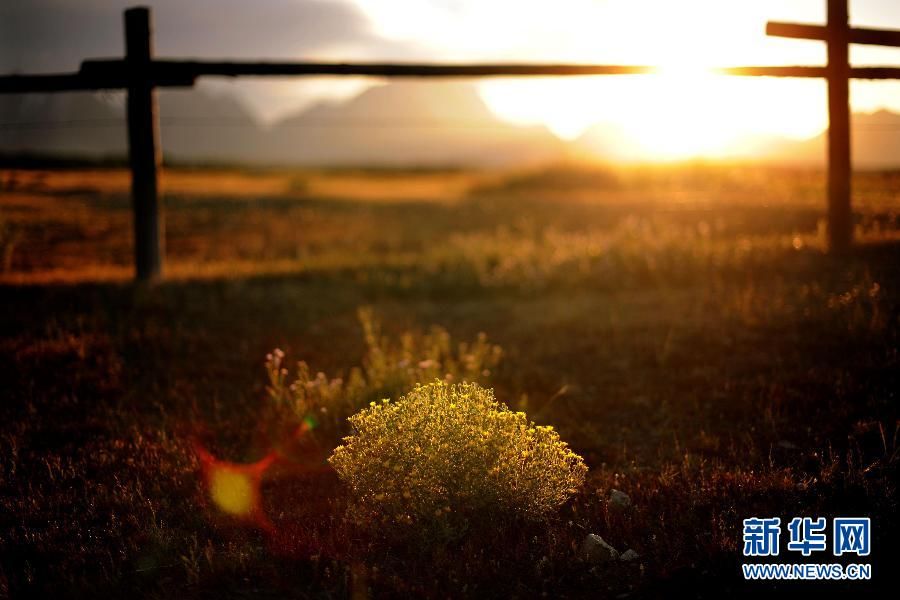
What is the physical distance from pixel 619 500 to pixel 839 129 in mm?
7015

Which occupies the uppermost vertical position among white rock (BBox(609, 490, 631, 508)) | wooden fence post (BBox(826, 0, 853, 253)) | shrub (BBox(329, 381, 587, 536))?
wooden fence post (BBox(826, 0, 853, 253))

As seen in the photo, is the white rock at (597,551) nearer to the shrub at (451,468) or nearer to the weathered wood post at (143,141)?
the shrub at (451,468)

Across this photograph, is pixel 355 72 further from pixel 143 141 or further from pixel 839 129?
pixel 839 129

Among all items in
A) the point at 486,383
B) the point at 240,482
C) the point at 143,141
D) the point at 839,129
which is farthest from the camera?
the point at 143,141

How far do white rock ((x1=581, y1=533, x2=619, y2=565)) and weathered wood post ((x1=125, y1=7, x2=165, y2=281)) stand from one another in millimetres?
7455

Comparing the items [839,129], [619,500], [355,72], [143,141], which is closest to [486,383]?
[619,500]

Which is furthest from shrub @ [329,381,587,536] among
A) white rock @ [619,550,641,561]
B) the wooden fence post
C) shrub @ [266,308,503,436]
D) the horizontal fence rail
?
the wooden fence post

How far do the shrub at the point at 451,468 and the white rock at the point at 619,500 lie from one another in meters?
0.37

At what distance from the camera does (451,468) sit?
4195 mm

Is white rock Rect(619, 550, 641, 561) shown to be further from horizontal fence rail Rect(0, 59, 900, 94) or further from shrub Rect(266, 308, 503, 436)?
horizontal fence rail Rect(0, 59, 900, 94)

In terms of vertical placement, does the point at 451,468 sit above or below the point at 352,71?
below

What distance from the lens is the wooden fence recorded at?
28.3ft

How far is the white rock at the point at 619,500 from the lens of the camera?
14.6ft

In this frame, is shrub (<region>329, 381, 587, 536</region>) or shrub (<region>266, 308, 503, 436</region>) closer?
shrub (<region>329, 381, 587, 536</region>)
